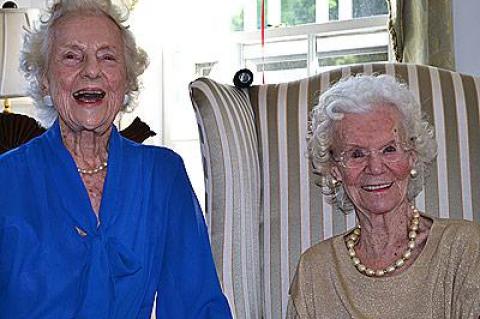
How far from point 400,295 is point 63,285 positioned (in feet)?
2.18

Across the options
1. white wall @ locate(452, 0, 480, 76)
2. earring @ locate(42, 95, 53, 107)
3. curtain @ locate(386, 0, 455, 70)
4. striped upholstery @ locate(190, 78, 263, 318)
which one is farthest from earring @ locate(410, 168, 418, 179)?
white wall @ locate(452, 0, 480, 76)

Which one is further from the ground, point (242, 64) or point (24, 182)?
point (242, 64)

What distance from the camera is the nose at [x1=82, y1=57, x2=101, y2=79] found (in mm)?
1506

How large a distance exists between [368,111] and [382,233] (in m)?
0.26

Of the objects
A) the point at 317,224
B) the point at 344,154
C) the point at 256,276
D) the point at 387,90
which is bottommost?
the point at 256,276

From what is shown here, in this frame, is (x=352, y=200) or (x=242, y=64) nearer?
(x=352, y=200)

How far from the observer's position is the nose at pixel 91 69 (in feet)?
4.94

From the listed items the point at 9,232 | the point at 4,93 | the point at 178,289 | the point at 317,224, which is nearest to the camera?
the point at 9,232

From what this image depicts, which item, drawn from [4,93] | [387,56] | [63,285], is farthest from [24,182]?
[387,56]

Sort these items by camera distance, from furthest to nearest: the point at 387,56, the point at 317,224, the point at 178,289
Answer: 1. the point at 387,56
2. the point at 317,224
3. the point at 178,289

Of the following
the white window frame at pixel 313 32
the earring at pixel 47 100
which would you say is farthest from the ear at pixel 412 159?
the white window frame at pixel 313 32

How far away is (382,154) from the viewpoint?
1585 millimetres

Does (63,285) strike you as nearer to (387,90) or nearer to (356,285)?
(356,285)

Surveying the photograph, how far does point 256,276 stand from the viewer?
74.1 inches
